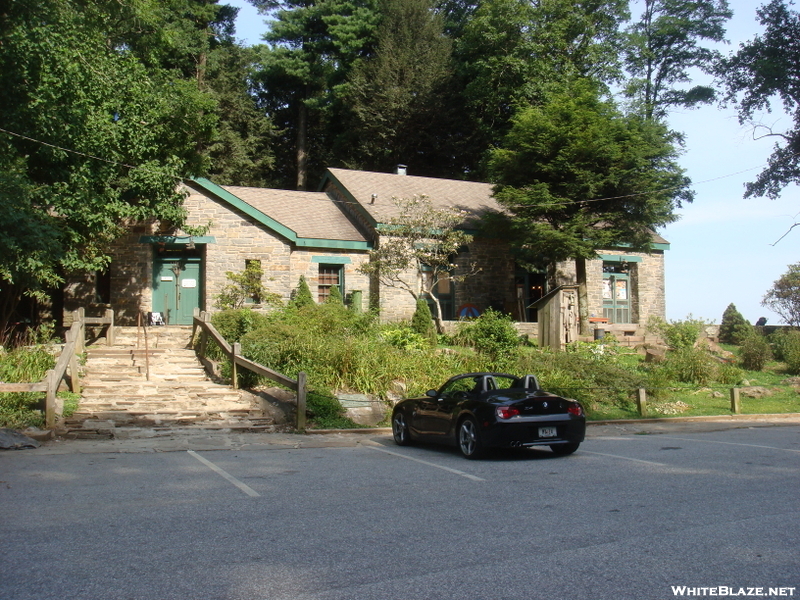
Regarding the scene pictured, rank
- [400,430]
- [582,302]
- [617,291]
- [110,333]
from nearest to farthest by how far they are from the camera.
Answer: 1. [400,430]
2. [110,333]
3. [582,302]
4. [617,291]

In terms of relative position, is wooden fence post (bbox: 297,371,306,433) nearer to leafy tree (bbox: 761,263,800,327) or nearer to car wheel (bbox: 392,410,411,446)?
car wheel (bbox: 392,410,411,446)

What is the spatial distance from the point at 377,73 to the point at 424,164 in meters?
6.48

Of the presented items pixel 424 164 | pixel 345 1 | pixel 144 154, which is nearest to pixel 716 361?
pixel 144 154

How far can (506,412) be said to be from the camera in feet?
33.4

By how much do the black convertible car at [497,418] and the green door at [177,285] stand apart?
1486cm

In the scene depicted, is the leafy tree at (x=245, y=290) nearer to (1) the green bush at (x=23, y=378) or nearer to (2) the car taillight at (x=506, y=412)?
(1) the green bush at (x=23, y=378)

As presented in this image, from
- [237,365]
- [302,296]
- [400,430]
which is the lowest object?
[400,430]

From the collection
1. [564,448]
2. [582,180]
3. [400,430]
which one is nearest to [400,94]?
[582,180]

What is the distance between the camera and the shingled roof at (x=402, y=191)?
28906mm

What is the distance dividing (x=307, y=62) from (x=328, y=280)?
75.7ft

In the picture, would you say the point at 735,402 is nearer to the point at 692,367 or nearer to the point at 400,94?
the point at 692,367

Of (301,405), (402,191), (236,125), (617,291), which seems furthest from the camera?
(236,125)

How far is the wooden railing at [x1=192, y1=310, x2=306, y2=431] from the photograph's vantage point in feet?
45.2

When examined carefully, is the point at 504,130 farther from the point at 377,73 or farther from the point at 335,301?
the point at 335,301
